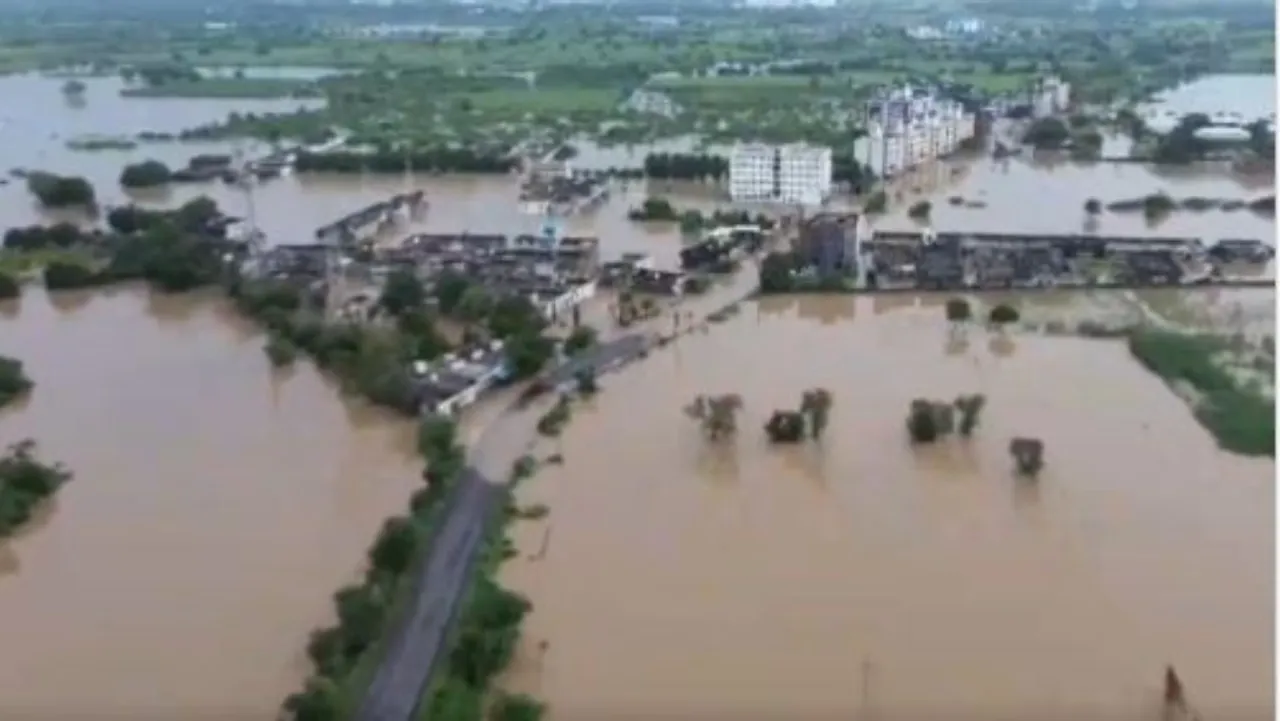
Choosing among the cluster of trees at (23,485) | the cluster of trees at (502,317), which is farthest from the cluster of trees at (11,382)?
the cluster of trees at (502,317)

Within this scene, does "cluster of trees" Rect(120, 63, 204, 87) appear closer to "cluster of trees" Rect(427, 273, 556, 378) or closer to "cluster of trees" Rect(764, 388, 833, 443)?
"cluster of trees" Rect(427, 273, 556, 378)

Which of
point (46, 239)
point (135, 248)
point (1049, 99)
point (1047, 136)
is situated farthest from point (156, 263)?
point (1049, 99)

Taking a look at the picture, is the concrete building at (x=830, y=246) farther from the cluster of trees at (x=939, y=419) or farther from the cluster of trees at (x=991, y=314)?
the cluster of trees at (x=939, y=419)

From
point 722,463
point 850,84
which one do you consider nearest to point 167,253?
point 722,463

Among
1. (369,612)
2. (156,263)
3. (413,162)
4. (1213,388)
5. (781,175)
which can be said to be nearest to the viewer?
(369,612)

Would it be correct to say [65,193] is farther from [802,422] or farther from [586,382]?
[802,422]

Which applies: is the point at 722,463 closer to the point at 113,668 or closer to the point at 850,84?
the point at 113,668
